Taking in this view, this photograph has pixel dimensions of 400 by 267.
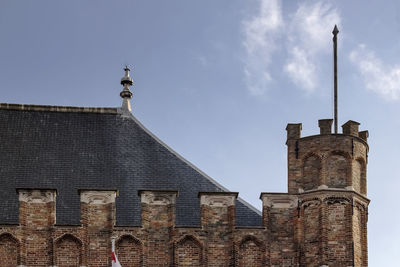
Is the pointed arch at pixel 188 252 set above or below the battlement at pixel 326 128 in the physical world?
below

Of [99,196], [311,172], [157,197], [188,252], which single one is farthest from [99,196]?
[311,172]

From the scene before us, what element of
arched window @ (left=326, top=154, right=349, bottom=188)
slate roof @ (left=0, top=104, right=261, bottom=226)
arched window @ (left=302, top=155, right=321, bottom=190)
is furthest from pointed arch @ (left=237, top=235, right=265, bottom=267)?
arched window @ (left=326, top=154, right=349, bottom=188)

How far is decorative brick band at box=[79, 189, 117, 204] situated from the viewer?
89.1 feet

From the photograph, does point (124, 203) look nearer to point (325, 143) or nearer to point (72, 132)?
point (72, 132)

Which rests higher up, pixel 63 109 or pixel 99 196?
pixel 63 109

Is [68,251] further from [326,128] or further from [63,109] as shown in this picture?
[326,128]

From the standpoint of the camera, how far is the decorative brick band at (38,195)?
27062 millimetres

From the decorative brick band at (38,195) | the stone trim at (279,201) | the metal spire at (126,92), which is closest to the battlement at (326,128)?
the stone trim at (279,201)

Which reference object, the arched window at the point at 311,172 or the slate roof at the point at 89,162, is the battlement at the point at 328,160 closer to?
the arched window at the point at 311,172

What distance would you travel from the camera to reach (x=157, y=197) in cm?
2741

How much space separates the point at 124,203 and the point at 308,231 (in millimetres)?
5709

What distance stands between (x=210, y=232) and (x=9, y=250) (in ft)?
19.1

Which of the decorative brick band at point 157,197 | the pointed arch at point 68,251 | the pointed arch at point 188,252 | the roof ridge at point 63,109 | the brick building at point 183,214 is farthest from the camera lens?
the roof ridge at point 63,109

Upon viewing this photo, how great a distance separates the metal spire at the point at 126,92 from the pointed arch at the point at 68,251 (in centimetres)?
699
